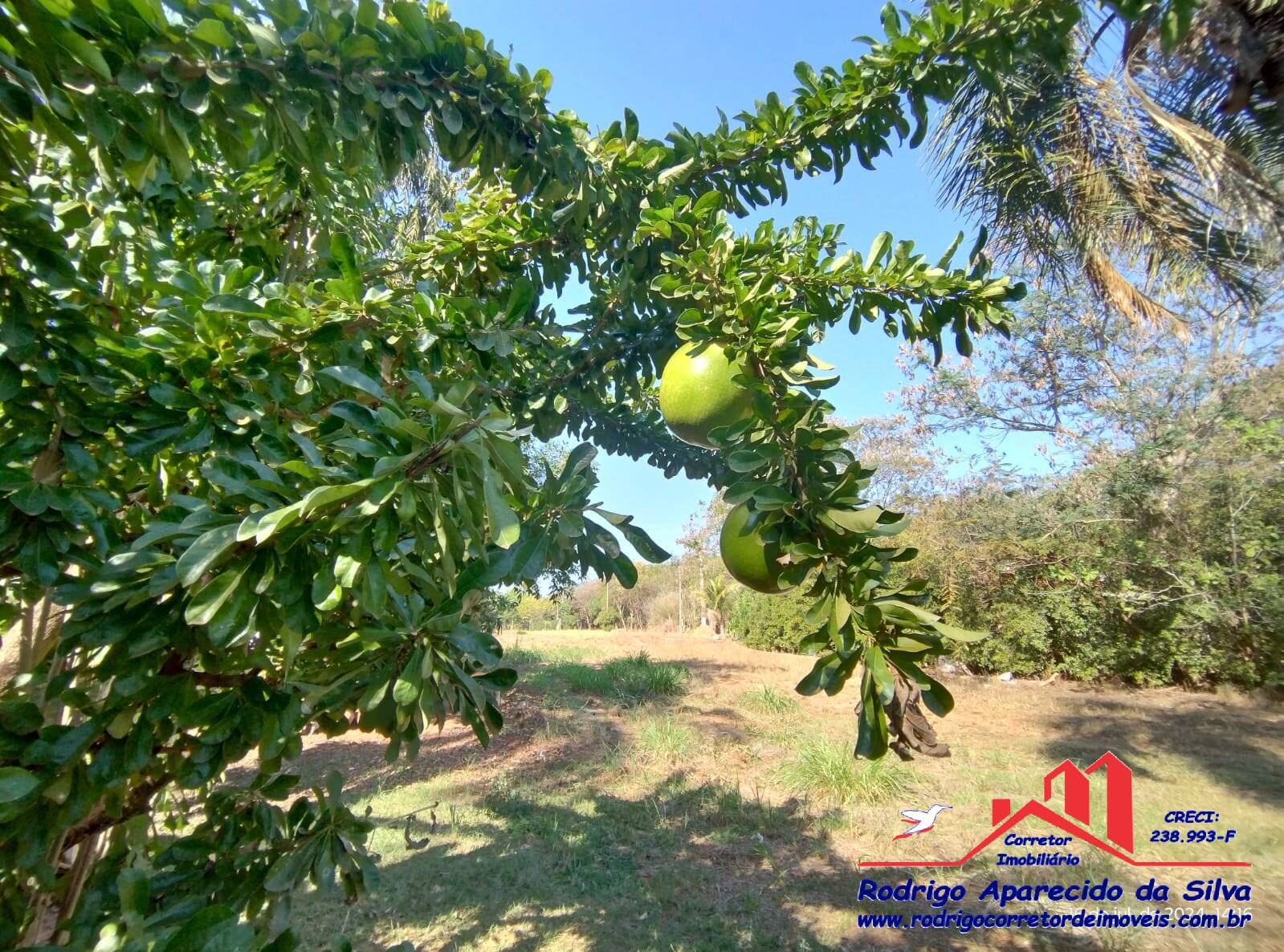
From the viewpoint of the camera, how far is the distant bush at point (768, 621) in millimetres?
13430

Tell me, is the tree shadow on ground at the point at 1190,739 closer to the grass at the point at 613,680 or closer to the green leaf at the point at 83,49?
the grass at the point at 613,680

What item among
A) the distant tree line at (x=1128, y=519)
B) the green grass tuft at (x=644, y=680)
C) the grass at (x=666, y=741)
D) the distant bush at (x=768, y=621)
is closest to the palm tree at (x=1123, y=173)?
the distant tree line at (x=1128, y=519)

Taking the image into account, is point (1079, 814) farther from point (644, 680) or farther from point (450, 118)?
point (450, 118)

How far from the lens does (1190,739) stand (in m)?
6.47

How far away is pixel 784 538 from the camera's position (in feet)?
3.04

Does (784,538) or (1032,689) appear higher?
(784,538)

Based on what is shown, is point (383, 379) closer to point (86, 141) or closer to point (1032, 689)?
point (86, 141)

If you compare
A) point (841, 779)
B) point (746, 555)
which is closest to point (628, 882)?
point (841, 779)

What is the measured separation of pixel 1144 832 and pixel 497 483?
599cm

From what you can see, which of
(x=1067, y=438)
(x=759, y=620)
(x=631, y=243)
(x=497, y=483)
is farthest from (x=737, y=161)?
(x=759, y=620)

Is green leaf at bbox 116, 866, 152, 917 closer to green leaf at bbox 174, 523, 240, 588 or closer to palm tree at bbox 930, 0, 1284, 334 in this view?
green leaf at bbox 174, 523, 240, 588

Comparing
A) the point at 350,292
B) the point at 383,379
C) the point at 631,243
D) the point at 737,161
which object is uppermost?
the point at 737,161

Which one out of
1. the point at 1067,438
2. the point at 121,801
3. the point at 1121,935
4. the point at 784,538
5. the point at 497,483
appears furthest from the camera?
the point at 1067,438

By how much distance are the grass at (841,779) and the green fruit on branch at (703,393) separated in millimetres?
5201
